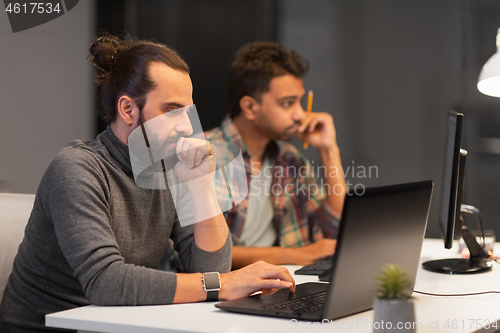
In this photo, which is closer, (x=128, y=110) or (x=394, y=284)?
(x=394, y=284)

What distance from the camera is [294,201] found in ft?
7.06

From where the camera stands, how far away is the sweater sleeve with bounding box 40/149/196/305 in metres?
0.99

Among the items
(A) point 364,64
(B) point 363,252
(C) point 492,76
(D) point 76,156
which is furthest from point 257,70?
(B) point 363,252

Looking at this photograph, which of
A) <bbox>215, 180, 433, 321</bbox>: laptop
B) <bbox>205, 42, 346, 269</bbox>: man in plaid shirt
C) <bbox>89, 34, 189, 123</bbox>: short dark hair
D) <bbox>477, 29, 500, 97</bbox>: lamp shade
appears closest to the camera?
<bbox>215, 180, 433, 321</bbox>: laptop

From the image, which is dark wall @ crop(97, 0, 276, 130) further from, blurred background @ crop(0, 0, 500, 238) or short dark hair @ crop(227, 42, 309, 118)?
short dark hair @ crop(227, 42, 309, 118)

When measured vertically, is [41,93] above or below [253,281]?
above

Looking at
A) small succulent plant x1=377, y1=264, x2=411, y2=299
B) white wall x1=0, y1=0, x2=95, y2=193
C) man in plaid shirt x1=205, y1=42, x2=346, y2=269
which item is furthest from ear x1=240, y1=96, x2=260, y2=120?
small succulent plant x1=377, y1=264, x2=411, y2=299

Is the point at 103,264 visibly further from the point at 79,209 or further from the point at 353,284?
the point at 353,284

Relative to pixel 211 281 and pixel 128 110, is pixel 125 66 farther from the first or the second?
pixel 211 281

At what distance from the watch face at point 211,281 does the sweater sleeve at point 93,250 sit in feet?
0.21

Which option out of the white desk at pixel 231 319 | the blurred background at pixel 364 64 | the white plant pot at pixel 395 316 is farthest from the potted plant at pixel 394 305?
the blurred background at pixel 364 64

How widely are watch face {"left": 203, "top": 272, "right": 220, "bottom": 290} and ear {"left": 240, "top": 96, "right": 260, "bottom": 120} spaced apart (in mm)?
1380

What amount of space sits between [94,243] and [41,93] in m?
1.22

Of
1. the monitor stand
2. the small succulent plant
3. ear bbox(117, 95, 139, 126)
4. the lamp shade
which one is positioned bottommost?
the monitor stand
